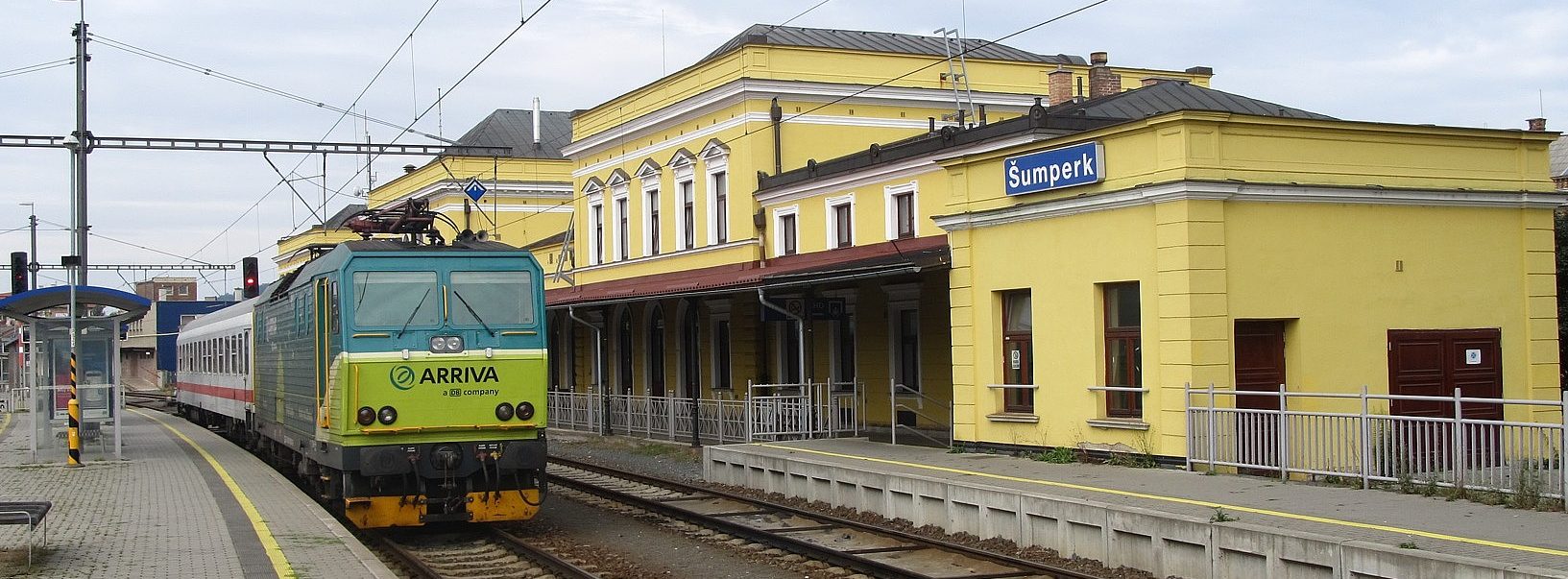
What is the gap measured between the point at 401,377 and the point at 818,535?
4406 mm

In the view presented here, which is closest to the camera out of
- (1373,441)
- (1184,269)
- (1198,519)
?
(1198,519)

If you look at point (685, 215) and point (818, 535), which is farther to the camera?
point (685, 215)

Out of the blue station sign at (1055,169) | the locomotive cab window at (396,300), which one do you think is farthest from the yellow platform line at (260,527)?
the blue station sign at (1055,169)

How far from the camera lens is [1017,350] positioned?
60.6ft

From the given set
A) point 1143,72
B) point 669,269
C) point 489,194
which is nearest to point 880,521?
point 669,269

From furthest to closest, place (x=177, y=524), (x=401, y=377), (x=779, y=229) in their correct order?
(x=779, y=229)
(x=177, y=524)
(x=401, y=377)

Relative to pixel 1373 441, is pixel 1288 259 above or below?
above

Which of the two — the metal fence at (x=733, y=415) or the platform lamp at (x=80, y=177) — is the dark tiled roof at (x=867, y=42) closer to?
the metal fence at (x=733, y=415)

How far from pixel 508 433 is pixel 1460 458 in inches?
342

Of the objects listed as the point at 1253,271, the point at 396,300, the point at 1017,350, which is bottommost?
the point at 1017,350

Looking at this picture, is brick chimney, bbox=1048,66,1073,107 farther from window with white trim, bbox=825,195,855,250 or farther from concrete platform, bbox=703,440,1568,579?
concrete platform, bbox=703,440,1568,579

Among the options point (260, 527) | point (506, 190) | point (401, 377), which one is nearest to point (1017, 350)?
point (401, 377)

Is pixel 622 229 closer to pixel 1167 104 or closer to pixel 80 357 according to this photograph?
pixel 80 357

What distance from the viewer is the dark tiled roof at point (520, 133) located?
57.5 m
